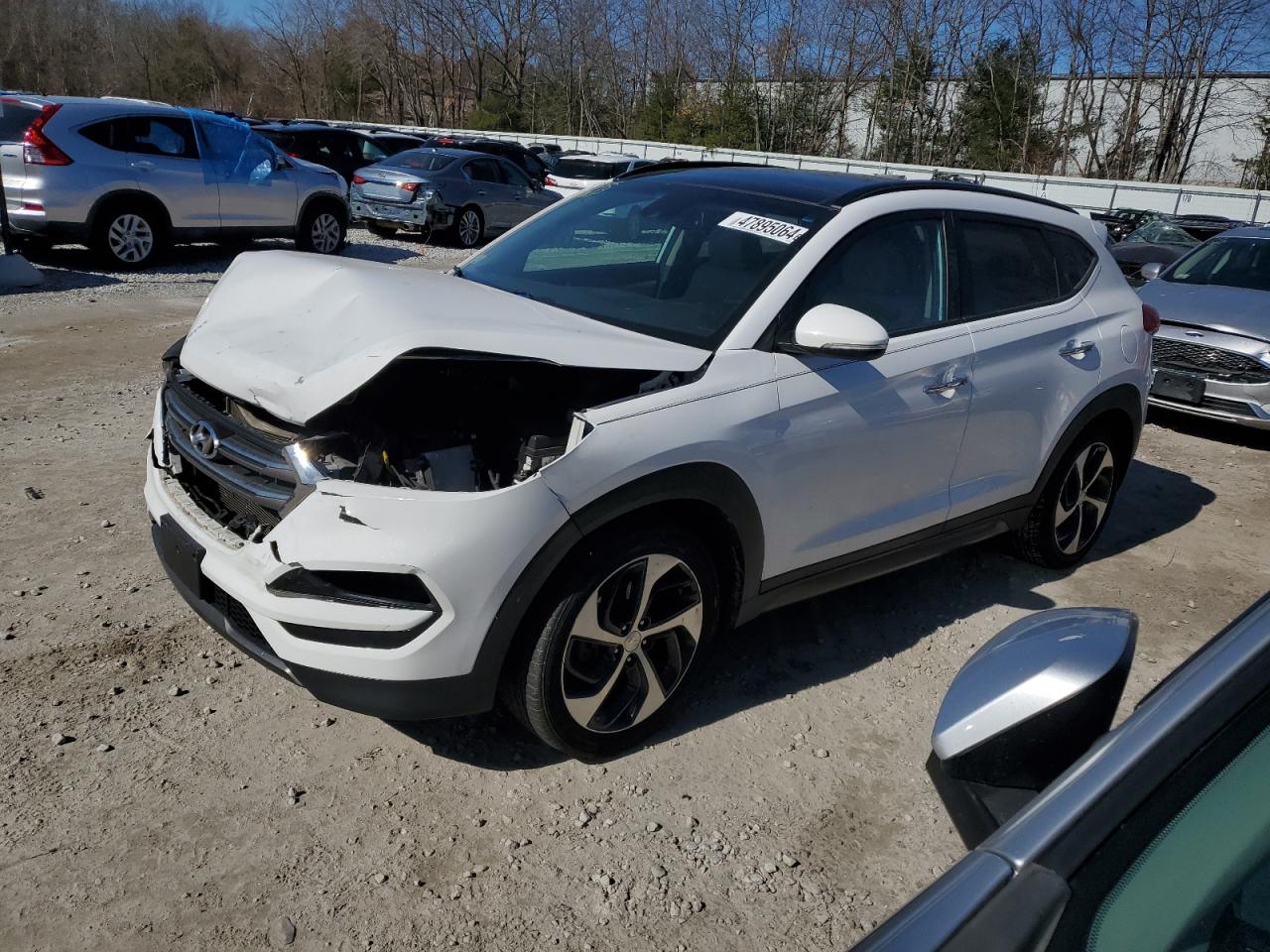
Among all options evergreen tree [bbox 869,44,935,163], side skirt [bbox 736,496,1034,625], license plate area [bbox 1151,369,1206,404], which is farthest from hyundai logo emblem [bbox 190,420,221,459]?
evergreen tree [bbox 869,44,935,163]

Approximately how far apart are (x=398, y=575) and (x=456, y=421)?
0.65 m

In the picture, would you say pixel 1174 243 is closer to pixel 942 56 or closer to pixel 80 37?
pixel 942 56

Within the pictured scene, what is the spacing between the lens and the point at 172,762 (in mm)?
3043

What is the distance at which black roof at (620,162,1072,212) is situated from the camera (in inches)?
150

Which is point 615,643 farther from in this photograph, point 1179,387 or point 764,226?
point 1179,387

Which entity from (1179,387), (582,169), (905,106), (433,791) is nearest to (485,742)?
(433,791)

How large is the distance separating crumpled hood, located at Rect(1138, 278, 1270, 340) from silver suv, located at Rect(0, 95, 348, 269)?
9.59 meters

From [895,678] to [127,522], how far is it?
3.32 m

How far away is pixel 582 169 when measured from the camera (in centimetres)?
2097

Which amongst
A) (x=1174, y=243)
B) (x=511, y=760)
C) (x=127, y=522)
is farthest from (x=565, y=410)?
(x=1174, y=243)

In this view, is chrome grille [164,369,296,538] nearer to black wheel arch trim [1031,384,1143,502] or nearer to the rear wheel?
black wheel arch trim [1031,384,1143,502]

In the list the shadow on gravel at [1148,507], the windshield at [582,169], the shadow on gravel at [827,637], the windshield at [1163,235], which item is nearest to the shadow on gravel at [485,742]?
the shadow on gravel at [827,637]

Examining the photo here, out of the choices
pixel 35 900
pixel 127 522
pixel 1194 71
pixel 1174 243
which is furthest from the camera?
pixel 1194 71

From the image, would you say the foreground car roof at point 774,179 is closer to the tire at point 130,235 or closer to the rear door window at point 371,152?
the tire at point 130,235
